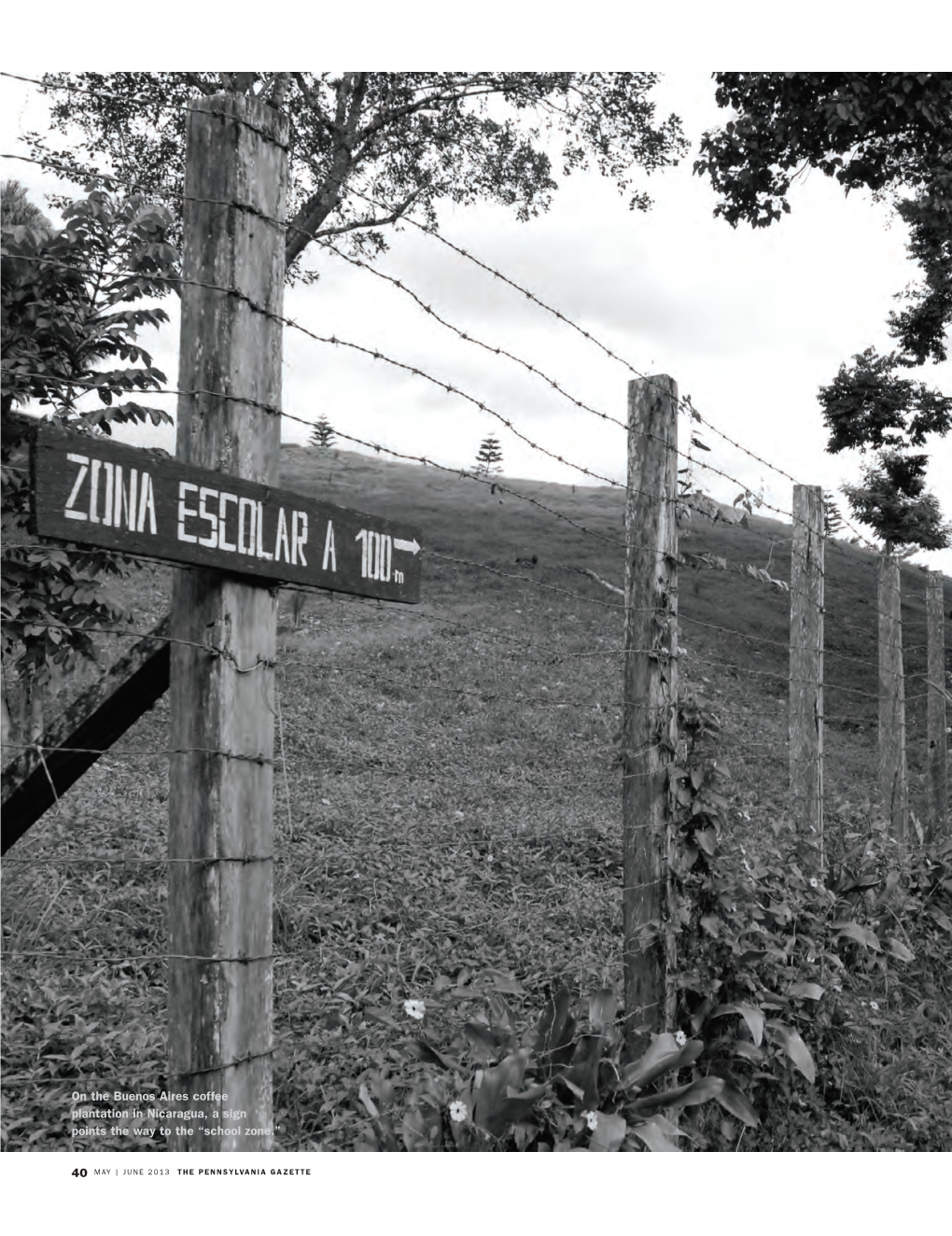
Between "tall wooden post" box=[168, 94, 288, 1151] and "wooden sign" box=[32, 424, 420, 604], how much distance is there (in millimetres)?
78

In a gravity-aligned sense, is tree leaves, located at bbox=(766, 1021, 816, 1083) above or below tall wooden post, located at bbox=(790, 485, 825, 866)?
below

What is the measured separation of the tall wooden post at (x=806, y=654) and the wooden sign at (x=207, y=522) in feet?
12.0

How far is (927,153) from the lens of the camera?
13070mm

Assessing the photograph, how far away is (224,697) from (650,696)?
2.03 m

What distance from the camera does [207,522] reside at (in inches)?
102

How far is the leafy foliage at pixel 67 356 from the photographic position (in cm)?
692

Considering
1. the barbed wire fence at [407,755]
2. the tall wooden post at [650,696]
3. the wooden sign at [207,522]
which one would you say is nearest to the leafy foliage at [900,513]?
the barbed wire fence at [407,755]

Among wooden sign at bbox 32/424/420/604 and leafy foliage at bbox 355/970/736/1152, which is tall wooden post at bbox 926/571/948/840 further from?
wooden sign at bbox 32/424/420/604

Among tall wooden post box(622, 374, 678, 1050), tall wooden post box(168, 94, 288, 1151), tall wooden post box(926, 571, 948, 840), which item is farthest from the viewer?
tall wooden post box(926, 571, 948, 840)

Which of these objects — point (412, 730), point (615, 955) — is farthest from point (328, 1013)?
point (412, 730)

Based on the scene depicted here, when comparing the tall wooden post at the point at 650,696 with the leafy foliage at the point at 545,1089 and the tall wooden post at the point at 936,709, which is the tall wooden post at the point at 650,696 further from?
the tall wooden post at the point at 936,709

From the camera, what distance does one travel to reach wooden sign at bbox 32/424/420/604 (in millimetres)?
2301

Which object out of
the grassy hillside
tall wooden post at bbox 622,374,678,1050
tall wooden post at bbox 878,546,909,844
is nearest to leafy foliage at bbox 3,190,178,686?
the grassy hillside

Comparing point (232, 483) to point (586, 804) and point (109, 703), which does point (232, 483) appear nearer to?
point (109, 703)
